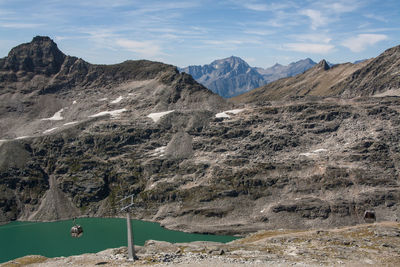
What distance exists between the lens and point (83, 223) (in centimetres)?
16125

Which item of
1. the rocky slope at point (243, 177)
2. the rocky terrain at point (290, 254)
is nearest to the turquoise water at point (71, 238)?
the rocky slope at point (243, 177)

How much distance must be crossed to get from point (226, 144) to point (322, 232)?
10791cm

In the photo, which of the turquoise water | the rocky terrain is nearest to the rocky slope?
the turquoise water

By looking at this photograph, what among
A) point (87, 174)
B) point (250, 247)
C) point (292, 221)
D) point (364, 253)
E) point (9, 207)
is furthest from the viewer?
point (87, 174)

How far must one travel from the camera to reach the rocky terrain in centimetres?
5797

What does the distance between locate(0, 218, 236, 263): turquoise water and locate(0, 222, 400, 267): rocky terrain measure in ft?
153

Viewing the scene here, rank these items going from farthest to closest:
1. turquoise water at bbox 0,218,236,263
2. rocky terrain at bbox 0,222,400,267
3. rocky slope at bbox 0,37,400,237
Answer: rocky slope at bbox 0,37,400,237, turquoise water at bbox 0,218,236,263, rocky terrain at bbox 0,222,400,267

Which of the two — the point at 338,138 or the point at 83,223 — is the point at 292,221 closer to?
the point at 338,138

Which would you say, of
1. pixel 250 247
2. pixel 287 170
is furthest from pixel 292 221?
pixel 250 247

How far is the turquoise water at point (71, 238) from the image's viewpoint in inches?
4943

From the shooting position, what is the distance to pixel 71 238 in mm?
139000

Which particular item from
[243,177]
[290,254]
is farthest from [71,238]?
[290,254]

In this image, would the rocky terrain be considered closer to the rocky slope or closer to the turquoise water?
the turquoise water

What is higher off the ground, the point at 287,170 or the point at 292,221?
the point at 287,170
